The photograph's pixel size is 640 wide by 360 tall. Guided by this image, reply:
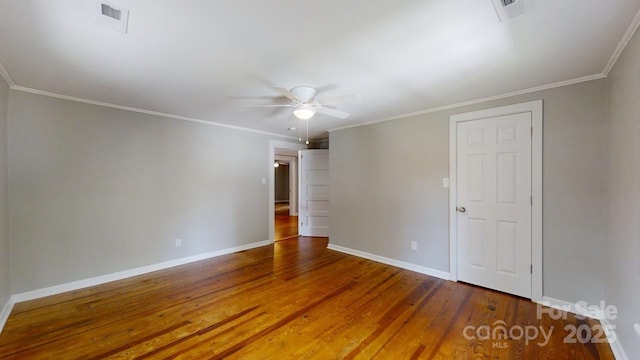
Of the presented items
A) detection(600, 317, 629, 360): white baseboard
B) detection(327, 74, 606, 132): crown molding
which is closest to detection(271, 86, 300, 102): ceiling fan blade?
detection(327, 74, 606, 132): crown molding

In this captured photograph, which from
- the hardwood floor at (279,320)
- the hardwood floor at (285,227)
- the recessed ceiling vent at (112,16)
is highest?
the recessed ceiling vent at (112,16)

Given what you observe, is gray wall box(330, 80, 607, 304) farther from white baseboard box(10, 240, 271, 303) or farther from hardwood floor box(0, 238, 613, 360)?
white baseboard box(10, 240, 271, 303)

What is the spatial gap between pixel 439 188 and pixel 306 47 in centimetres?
251

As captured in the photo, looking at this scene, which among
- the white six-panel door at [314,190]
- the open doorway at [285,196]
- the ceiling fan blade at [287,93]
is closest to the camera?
the ceiling fan blade at [287,93]

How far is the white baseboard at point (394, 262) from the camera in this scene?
335 cm

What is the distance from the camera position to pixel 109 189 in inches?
125

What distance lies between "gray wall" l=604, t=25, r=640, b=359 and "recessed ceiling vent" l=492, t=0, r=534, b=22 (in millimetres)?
799

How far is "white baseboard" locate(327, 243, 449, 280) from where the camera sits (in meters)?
3.35

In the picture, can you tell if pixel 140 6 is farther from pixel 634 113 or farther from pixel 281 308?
pixel 634 113

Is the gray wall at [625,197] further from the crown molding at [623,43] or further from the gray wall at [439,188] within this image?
the gray wall at [439,188]

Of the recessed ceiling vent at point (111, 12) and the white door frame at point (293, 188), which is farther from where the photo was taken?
the white door frame at point (293, 188)

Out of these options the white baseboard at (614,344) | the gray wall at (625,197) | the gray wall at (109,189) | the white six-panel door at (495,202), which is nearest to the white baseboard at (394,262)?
the white six-panel door at (495,202)

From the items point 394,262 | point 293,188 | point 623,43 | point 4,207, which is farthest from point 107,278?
point 293,188

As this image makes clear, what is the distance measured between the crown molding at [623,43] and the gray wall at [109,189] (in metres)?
4.46
